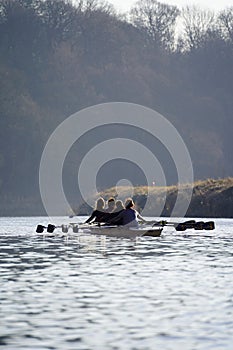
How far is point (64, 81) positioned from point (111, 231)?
72.2 meters

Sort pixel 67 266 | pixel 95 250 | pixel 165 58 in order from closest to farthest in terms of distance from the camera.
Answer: pixel 67 266 → pixel 95 250 → pixel 165 58

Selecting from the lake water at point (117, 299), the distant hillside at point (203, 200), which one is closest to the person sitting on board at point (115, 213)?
the lake water at point (117, 299)

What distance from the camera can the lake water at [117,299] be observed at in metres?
13.7

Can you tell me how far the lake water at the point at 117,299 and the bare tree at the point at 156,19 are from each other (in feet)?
294

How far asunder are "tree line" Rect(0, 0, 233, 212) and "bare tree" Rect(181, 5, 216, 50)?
122mm

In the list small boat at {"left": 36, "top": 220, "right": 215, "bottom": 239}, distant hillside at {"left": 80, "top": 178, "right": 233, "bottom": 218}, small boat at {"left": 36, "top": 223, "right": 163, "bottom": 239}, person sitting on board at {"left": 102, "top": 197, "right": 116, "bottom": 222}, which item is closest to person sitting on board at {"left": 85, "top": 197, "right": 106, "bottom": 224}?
person sitting on board at {"left": 102, "top": 197, "right": 116, "bottom": 222}

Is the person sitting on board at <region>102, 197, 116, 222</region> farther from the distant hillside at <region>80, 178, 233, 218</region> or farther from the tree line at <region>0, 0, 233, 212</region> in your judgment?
the tree line at <region>0, 0, 233, 212</region>

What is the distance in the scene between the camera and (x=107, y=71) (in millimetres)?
112062

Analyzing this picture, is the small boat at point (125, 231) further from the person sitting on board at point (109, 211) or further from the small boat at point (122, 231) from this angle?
the person sitting on board at point (109, 211)

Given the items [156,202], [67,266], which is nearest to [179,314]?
[67,266]

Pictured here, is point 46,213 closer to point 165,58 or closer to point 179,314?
point 165,58

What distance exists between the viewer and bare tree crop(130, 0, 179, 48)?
383ft

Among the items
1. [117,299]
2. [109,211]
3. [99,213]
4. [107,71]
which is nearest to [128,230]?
[99,213]

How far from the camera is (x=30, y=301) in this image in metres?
17.2
